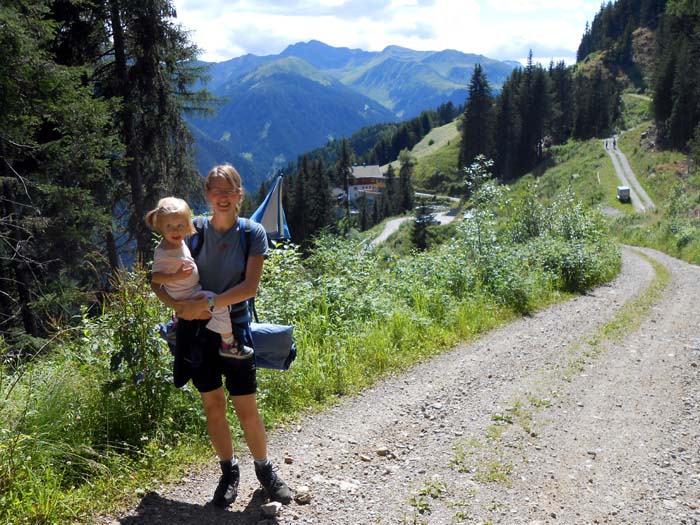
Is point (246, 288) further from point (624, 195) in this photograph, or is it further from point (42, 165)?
point (624, 195)

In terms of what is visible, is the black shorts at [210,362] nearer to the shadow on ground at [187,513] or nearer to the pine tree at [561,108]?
the shadow on ground at [187,513]

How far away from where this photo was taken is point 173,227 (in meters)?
3.21

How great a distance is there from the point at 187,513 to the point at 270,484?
1.93ft

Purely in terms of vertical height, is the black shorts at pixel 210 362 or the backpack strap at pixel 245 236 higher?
the backpack strap at pixel 245 236

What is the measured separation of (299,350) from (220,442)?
240 cm

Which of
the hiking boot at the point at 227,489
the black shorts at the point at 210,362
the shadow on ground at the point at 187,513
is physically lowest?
the shadow on ground at the point at 187,513

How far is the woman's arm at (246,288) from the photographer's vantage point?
320 centimetres

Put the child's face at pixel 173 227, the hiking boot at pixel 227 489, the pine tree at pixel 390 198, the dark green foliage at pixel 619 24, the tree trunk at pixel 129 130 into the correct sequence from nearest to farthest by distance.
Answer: the child's face at pixel 173 227 < the hiking boot at pixel 227 489 < the tree trunk at pixel 129 130 < the pine tree at pixel 390 198 < the dark green foliage at pixel 619 24

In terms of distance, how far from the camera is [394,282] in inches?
Result: 361

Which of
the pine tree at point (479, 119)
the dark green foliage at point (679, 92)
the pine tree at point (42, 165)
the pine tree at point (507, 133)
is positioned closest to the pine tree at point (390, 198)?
the pine tree at point (479, 119)

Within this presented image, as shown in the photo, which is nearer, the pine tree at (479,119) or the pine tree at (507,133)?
the pine tree at (507,133)

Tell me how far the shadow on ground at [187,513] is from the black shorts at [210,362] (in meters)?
0.84

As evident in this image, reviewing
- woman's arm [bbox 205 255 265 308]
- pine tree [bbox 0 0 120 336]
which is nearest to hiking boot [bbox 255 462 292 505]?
woman's arm [bbox 205 255 265 308]

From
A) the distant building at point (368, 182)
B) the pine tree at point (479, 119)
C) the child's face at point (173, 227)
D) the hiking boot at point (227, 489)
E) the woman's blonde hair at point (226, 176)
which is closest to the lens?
the child's face at point (173, 227)
